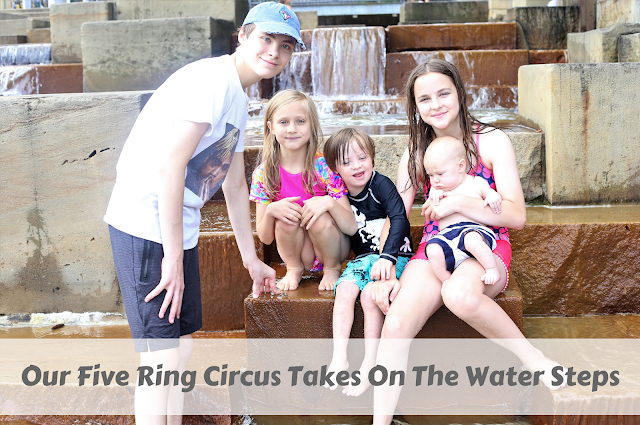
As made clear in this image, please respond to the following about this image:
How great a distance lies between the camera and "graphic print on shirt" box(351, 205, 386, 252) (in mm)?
2615

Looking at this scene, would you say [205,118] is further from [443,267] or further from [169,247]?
[443,267]

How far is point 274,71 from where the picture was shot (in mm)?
1918

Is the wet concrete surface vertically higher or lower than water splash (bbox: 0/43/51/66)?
lower

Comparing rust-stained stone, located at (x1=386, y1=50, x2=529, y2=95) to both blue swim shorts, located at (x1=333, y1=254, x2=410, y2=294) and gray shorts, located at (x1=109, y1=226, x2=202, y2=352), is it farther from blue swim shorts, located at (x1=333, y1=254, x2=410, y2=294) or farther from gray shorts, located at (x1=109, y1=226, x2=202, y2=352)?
gray shorts, located at (x1=109, y1=226, x2=202, y2=352)

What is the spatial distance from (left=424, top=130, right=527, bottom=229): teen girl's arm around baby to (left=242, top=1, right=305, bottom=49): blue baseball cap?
94cm

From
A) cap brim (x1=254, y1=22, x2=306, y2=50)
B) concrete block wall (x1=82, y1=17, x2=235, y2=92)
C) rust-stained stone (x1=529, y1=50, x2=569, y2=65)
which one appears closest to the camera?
cap brim (x1=254, y1=22, x2=306, y2=50)

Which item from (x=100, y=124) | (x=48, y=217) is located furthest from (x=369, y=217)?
(x=48, y=217)

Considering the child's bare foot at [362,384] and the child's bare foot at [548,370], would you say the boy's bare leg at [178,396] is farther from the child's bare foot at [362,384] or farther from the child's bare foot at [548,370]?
the child's bare foot at [548,370]

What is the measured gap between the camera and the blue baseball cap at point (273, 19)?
1.84 m

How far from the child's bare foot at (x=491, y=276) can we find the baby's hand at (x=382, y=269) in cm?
37

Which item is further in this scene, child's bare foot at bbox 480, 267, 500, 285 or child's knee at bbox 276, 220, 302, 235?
child's knee at bbox 276, 220, 302, 235

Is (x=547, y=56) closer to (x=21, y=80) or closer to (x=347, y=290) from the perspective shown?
(x=347, y=290)

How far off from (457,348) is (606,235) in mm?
1040

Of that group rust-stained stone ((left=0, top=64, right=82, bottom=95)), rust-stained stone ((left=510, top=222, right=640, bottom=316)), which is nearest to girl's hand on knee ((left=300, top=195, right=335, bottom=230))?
rust-stained stone ((left=510, top=222, right=640, bottom=316))
